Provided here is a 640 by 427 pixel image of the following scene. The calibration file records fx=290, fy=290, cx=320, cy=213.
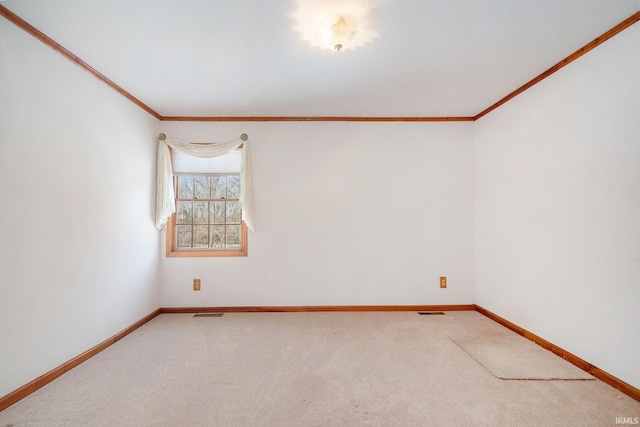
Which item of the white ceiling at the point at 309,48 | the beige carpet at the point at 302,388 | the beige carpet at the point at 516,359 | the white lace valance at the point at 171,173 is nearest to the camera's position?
the beige carpet at the point at 302,388

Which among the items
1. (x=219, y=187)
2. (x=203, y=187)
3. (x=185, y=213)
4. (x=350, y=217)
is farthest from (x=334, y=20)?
(x=185, y=213)

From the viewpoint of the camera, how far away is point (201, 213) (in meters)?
3.85

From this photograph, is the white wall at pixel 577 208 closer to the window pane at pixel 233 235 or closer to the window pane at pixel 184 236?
the window pane at pixel 233 235

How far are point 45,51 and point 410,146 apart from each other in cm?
362

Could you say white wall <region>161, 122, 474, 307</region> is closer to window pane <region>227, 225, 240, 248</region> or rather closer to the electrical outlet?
the electrical outlet

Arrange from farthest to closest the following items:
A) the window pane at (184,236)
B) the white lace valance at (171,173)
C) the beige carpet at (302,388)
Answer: the window pane at (184,236) → the white lace valance at (171,173) → the beige carpet at (302,388)

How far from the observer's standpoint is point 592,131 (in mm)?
2223

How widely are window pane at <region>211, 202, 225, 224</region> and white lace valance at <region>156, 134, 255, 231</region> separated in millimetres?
412

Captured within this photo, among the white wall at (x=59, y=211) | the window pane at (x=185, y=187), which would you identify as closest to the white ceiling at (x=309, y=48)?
the white wall at (x=59, y=211)

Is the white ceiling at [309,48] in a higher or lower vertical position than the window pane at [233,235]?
higher

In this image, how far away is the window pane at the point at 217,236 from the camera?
385 centimetres

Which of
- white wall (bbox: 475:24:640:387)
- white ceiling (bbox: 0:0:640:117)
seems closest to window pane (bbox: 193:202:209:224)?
white ceiling (bbox: 0:0:640:117)

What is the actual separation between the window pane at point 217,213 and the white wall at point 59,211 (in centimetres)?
90

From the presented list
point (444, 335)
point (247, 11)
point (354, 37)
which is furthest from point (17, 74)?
point (444, 335)
